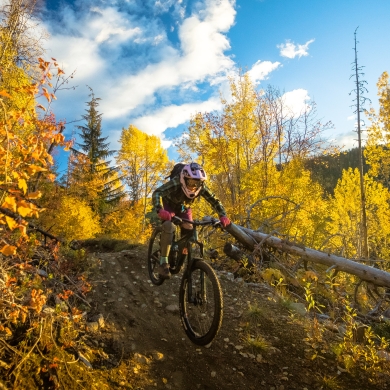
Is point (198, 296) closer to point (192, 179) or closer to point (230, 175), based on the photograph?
point (192, 179)

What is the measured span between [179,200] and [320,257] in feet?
11.9

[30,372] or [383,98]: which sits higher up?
[383,98]

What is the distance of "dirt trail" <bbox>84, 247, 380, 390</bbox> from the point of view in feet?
9.87

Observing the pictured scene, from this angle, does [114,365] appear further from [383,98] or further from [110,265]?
[383,98]

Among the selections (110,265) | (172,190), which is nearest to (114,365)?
(172,190)

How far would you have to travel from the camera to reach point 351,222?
2538 cm

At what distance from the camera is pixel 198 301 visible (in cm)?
393

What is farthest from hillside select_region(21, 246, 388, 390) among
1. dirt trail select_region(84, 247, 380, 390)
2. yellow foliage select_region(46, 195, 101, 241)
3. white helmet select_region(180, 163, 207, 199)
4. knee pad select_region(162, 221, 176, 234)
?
yellow foliage select_region(46, 195, 101, 241)

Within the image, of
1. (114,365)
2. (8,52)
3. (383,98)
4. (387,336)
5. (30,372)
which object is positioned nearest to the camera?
(30,372)

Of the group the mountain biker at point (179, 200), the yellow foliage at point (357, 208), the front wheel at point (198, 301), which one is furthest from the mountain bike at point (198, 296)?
the yellow foliage at point (357, 208)

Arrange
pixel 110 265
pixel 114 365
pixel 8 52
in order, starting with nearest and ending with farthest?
pixel 114 365, pixel 110 265, pixel 8 52

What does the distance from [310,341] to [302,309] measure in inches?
51.0

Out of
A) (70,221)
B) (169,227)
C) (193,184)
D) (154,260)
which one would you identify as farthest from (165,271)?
(70,221)

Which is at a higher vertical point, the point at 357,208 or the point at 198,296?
the point at 357,208
